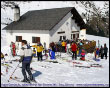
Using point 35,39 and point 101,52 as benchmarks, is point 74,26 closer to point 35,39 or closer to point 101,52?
point 35,39

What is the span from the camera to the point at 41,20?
25297 mm

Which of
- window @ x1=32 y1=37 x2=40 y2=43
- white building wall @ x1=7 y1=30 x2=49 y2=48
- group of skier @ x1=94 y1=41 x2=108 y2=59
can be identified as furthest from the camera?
window @ x1=32 y1=37 x2=40 y2=43

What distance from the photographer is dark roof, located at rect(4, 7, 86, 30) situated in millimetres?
23288

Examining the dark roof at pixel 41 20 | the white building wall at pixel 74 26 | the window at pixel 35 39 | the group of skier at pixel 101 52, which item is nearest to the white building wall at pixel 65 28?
the white building wall at pixel 74 26

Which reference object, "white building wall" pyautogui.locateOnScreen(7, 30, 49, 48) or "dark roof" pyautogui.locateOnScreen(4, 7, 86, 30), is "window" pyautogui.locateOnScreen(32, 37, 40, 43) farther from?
"dark roof" pyautogui.locateOnScreen(4, 7, 86, 30)

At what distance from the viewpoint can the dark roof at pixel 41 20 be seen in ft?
76.4

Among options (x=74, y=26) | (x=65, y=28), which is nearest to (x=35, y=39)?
(x=65, y=28)

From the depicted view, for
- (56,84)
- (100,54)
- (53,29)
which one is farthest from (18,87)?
(53,29)

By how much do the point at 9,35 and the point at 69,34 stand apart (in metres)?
9.46

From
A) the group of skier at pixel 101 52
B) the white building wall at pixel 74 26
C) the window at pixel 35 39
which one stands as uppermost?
the white building wall at pixel 74 26

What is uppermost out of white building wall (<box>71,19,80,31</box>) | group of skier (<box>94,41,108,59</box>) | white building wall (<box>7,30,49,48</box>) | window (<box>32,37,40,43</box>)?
white building wall (<box>71,19,80,31</box>)

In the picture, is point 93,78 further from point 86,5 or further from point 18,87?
point 86,5

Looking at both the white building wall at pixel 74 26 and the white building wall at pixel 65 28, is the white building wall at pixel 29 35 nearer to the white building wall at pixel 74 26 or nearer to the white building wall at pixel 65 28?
the white building wall at pixel 65 28

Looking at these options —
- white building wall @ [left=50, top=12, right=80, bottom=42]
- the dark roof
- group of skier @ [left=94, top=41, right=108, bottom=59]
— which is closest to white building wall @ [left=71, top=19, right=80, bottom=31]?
white building wall @ [left=50, top=12, right=80, bottom=42]
